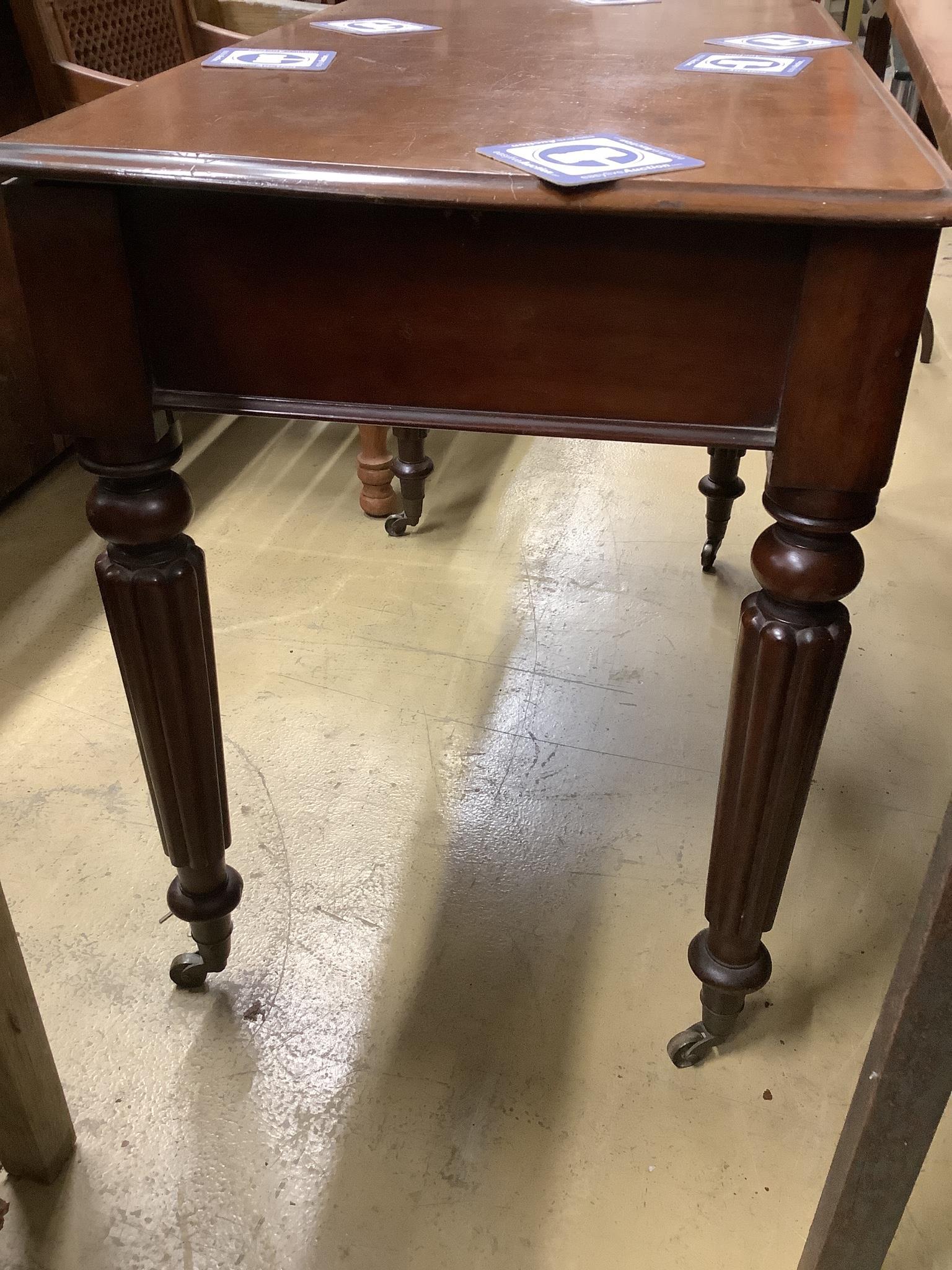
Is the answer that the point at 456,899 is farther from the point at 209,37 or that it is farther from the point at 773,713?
the point at 209,37

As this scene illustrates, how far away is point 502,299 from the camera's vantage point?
0.64 meters

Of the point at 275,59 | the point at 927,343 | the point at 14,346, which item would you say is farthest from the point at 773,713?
the point at 927,343

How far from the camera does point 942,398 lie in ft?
7.06

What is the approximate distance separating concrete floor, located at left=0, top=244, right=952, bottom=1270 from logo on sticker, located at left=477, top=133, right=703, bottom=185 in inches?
29.2

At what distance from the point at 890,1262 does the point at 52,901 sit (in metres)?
0.84

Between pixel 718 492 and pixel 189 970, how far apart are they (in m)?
0.97

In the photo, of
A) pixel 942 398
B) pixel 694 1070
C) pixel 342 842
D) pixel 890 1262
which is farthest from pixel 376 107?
pixel 942 398

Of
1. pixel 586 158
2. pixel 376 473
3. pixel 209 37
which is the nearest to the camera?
pixel 586 158

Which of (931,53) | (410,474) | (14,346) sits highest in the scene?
(931,53)

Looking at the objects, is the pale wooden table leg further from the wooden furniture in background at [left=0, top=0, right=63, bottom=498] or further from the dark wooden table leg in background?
the wooden furniture in background at [left=0, top=0, right=63, bottom=498]

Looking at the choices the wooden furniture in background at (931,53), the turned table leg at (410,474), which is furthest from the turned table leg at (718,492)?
the turned table leg at (410,474)

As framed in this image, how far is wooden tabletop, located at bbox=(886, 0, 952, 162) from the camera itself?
0.85 m

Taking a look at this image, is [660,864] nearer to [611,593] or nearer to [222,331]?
[611,593]

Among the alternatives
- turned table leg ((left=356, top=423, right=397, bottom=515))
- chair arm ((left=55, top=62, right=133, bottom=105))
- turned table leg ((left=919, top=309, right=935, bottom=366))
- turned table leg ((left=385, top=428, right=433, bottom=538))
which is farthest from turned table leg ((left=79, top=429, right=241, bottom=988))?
turned table leg ((left=919, top=309, right=935, bottom=366))
